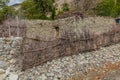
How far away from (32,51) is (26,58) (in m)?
0.34

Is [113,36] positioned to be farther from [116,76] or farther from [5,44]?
[5,44]

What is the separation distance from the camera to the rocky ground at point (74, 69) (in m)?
9.24

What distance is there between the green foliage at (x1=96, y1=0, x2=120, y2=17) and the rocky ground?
752 centimetres

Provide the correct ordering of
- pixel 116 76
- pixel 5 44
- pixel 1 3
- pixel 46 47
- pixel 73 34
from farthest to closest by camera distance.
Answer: pixel 1 3 < pixel 5 44 < pixel 73 34 < pixel 46 47 < pixel 116 76

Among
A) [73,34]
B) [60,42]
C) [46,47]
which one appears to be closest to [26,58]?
[46,47]

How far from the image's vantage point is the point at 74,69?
31.8ft

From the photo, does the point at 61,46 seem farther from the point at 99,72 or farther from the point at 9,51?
the point at 9,51

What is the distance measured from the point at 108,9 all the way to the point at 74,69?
382 inches

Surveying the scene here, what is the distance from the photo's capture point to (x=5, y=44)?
11.8m

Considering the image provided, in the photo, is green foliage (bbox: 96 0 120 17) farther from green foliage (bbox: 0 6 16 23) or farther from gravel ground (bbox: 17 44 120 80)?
gravel ground (bbox: 17 44 120 80)

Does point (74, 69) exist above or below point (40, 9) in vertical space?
below


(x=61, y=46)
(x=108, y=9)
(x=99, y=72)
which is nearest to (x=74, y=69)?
(x=99, y=72)

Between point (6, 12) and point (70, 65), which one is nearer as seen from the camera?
point (70, 65)

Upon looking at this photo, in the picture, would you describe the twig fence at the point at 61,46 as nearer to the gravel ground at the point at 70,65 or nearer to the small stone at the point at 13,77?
the gravel ground at the point at 70,65
